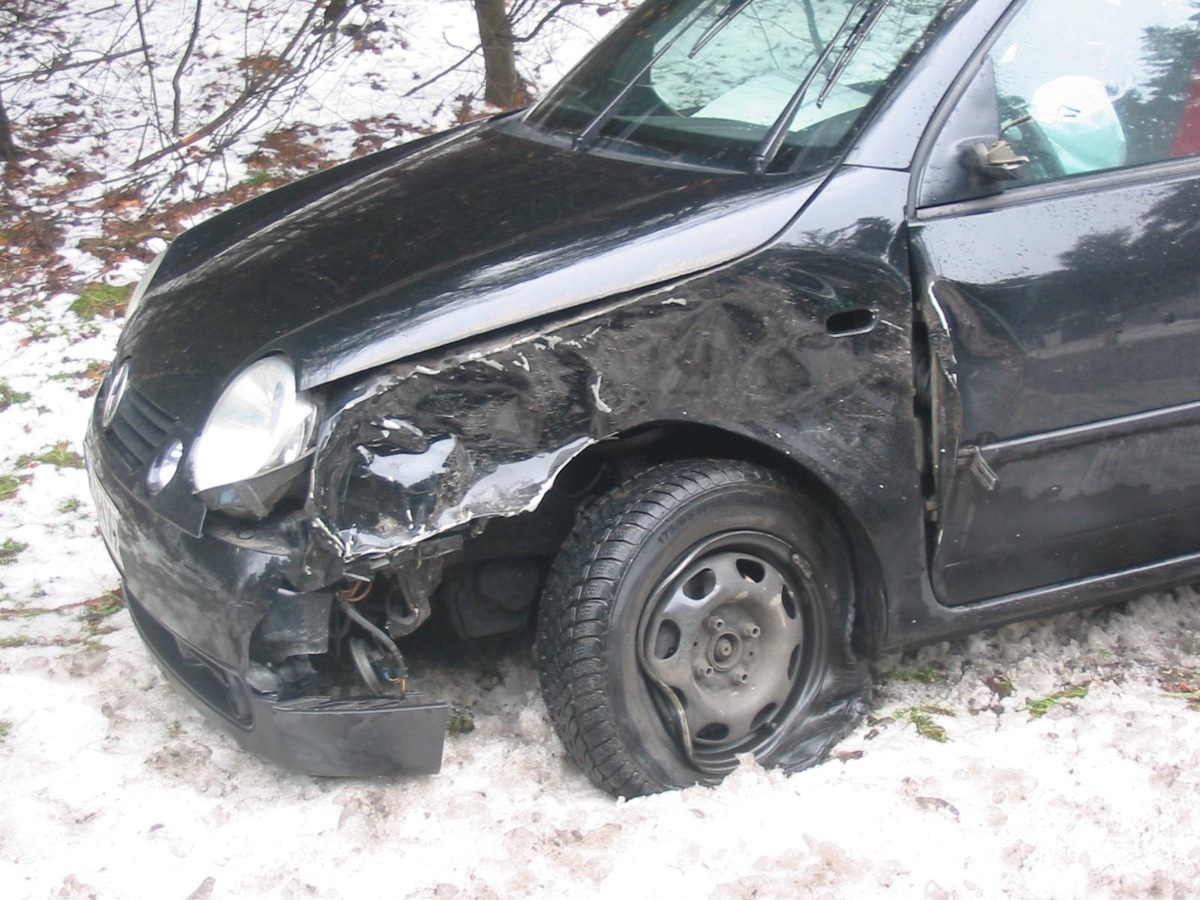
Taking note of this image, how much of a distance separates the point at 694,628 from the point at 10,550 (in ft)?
8.54

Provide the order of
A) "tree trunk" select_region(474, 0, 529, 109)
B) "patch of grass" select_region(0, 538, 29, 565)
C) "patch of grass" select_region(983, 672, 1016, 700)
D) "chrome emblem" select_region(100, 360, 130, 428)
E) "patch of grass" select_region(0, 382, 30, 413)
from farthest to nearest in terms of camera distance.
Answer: "tree trunk" select_region(474, 0, 529, 109) < "patch of grass" select_region(0, 382, 30, 413) < "patch of grass" select_region(0, 538, 29, 565) < "patch of grass" select_region(983, 672, 1016, 700) < "chrome emblem" select_region(100, 360, 130, 428)

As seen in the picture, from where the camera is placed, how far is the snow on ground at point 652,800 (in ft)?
8.50

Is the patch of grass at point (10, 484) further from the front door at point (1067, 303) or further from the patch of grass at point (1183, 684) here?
the patch of grass at point (1183, 684)

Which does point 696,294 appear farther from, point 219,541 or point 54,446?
point 54,446

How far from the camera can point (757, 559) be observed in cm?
288

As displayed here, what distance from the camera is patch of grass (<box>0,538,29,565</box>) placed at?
165 inches

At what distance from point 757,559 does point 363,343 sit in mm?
1002

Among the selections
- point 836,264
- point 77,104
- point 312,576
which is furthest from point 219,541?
point 77,104

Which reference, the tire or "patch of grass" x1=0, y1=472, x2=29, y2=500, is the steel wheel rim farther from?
"patch of grass" x1=0, y1=472, x2=29, y2=500

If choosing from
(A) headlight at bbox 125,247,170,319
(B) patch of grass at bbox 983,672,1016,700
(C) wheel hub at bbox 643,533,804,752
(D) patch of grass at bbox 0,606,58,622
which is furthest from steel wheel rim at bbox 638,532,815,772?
(D) patch of grass at bbox 0,606,58,622

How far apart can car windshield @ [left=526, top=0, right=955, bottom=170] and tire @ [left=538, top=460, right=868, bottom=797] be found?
787 mm

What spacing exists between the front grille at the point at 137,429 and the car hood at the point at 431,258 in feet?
0.15

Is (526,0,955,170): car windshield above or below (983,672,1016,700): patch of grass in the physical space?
above

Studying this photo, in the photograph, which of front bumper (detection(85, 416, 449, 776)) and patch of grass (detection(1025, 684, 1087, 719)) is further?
patch of grass (detection(1025, 684, 1087, 719))
